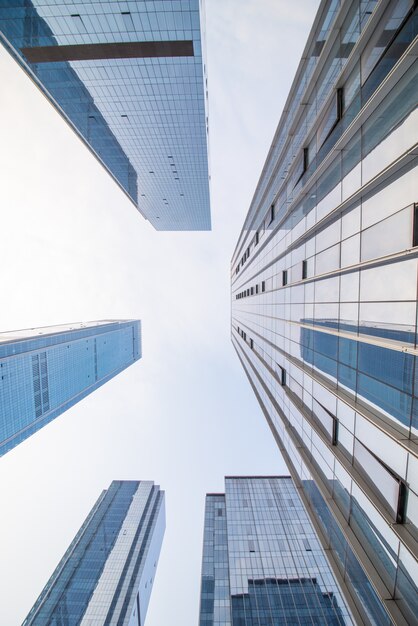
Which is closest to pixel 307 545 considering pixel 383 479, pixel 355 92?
pixel 383 479

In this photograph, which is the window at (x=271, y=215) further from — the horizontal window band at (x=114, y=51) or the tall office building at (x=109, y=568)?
the tall office building at (x=109, y=568)

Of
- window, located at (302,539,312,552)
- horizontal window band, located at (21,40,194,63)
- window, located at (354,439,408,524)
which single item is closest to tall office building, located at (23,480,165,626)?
window, located at (302,539,312,552)

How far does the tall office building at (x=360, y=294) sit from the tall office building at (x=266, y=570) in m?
46.5

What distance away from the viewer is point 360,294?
13.7 metres

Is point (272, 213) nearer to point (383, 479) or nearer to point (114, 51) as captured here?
point (383, 479)

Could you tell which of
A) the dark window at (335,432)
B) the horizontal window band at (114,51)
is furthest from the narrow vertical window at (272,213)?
the horizontal window band at (114,51)

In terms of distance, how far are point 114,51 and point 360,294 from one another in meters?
46.2

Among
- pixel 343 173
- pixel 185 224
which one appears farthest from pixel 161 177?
pixel 343 173

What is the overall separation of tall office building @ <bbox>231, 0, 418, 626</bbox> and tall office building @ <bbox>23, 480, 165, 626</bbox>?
11764 cm

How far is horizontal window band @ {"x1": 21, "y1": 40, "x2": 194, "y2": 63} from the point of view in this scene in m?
37.7

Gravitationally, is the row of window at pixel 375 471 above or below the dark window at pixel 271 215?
below

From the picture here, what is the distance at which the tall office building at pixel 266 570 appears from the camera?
167ft

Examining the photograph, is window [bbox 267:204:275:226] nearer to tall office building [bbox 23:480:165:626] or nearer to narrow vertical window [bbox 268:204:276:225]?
narrow vertical window [bbox 268:204:276:225]

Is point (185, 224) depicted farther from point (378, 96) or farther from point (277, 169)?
point (378, 96)
